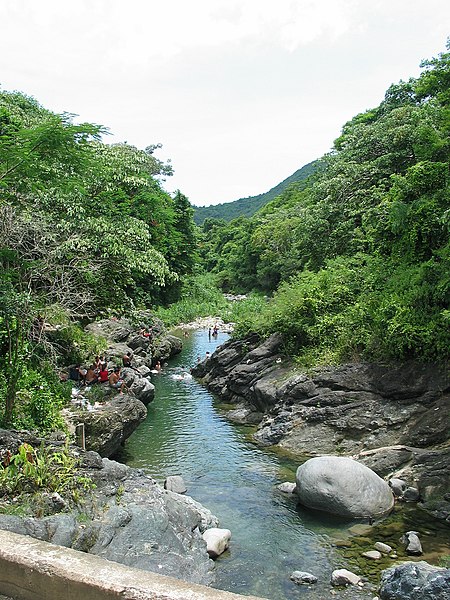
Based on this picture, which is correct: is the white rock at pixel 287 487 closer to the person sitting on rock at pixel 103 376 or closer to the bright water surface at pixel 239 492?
the bright water surface at pixel 239 492

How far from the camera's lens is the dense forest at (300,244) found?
11461 millimetres

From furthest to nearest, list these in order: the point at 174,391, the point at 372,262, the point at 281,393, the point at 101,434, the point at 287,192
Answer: the point at 287,192 < the point at 174,391 < the point at 372,262 < the point at 281,393 < the point at 101,434

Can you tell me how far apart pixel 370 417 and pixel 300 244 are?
14.6 m

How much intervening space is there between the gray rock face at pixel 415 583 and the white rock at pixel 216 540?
9.28 feet

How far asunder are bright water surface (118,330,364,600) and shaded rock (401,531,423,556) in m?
1.18

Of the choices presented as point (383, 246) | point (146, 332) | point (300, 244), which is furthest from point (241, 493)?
point (300, 244)

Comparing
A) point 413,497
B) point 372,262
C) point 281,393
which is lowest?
point 413,497

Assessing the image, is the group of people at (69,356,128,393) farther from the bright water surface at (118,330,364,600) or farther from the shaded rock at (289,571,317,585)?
the shaded rock at (289,571,317,585)

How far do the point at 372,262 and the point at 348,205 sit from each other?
17.0ft

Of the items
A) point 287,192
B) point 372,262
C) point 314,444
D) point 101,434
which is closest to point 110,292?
point 101,434

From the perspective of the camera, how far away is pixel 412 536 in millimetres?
9727

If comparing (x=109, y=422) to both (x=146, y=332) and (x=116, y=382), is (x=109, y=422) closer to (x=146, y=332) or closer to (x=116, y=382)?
(x=116, y=382)

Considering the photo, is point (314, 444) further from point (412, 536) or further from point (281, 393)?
point (412, 536)

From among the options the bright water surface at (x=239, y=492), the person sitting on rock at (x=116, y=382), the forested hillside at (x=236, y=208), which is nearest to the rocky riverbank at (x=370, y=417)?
the bright water surface at (x=239, y=492)
